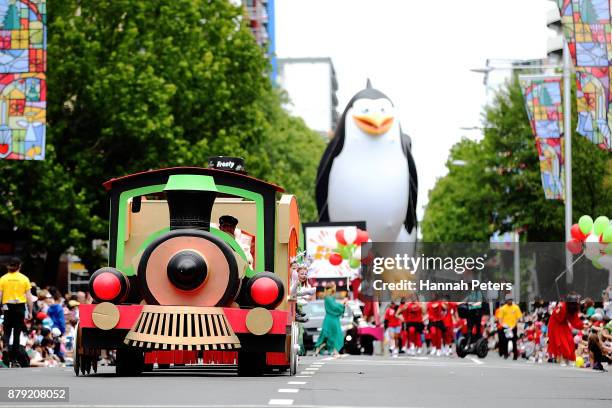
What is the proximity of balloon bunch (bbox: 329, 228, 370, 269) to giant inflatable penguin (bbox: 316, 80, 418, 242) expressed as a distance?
2696 mm

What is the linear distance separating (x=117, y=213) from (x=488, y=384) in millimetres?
4716

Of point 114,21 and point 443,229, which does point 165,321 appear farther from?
point 443,229

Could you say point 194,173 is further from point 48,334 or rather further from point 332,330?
point 332,330

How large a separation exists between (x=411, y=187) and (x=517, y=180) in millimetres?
9025

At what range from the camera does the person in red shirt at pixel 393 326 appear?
40.0 m

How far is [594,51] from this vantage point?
31297mm

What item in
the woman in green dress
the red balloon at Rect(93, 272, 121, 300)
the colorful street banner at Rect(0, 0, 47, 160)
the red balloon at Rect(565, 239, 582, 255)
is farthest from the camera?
the woman in green dress

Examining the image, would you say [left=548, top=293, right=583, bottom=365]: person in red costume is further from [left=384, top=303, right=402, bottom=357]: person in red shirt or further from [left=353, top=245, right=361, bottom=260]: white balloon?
[left=353, top=245, right=361, bottom=260]: white balloon

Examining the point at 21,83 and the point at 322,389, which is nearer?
the point at 322,389

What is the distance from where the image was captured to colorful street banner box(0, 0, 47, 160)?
2730cm

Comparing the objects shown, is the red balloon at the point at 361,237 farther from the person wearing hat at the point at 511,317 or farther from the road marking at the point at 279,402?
the road marking at the point at 279,402

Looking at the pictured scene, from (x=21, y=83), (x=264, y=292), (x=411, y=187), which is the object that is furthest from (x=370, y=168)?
(x=264, y=292)

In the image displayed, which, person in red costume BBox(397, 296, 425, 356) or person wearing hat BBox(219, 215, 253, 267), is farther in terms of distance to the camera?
person in red costume BBox(397, 296, 425, 356)

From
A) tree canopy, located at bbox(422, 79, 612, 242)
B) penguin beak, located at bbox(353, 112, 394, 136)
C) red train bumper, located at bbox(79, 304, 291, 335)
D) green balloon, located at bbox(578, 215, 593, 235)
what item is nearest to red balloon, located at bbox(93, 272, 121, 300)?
red train bumper, located at bbox(79, 304, 291, 335)
